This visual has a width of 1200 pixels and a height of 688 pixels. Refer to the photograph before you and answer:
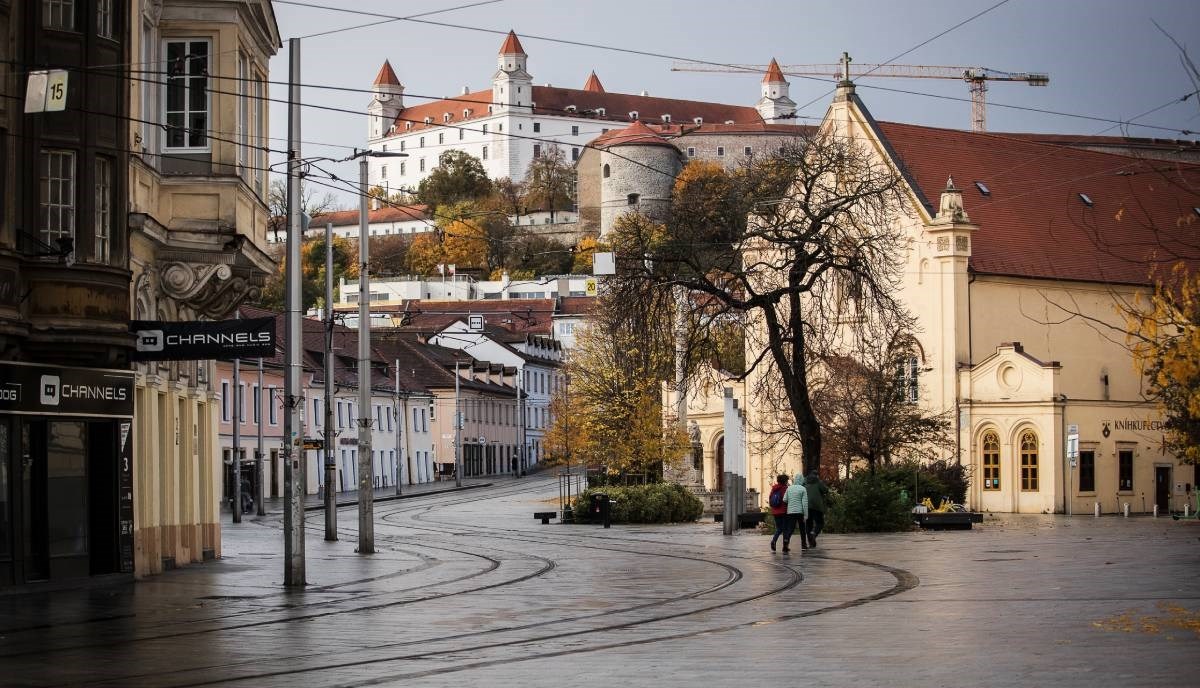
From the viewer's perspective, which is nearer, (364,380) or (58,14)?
(58,14)

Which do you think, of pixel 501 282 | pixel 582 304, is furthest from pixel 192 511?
pixel 501 282

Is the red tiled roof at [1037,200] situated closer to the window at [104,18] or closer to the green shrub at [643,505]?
the green shrub at [643,505]

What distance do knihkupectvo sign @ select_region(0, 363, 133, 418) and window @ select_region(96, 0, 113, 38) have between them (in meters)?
4.63

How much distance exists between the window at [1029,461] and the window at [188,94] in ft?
148

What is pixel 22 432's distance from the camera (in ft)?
74.9

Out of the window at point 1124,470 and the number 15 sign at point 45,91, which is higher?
the number 15 sign at point 45,91

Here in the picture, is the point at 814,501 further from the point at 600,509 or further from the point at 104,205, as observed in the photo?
the point at 600,509

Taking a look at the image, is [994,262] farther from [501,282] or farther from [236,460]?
[501,282]

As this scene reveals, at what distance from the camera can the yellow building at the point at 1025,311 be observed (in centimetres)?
6681

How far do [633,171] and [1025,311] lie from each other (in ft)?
367

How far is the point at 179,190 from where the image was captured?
27.5 meters

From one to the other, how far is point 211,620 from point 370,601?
10.3ft

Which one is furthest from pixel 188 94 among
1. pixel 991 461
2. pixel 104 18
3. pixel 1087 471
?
pixel 1087 471

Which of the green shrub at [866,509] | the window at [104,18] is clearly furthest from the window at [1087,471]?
the window at [104,18]
